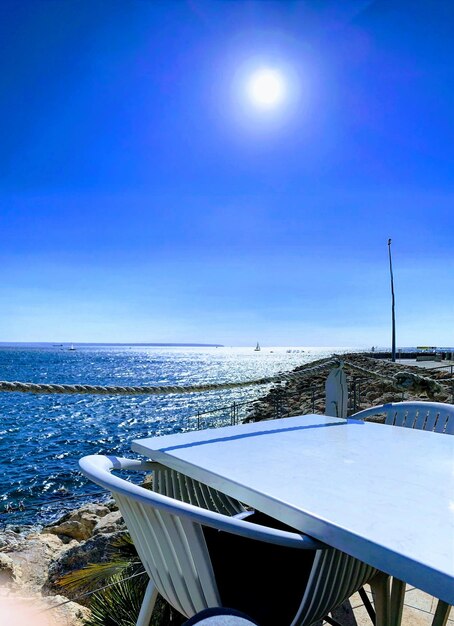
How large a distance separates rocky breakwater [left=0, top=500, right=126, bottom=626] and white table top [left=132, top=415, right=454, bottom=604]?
47.9 inches

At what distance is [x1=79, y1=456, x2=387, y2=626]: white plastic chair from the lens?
110 centimetres

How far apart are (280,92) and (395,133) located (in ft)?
11.0

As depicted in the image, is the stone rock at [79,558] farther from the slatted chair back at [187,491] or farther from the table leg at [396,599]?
the table leg at [396,599]

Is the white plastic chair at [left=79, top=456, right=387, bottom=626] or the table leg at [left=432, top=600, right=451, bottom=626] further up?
the white plastic chair at [left=79, top=456, right=387, bottom=626]

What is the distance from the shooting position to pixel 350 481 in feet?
4.74

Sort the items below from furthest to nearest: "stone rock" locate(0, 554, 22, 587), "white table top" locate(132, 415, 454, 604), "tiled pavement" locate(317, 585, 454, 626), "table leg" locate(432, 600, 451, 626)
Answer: "stone rock" locate(0, 554, 22, 587) < "tiled pavement" locate(317, 585, 454, 626) < "table leg" locate(432, 600, 451, 626) < "white table top" locate(132, 415, 454, 604)

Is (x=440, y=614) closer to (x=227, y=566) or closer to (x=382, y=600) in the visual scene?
(x=382, y=600)

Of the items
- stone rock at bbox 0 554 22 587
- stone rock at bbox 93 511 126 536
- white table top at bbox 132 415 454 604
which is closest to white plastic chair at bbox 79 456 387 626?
white table top at bbox 132 415 454 604

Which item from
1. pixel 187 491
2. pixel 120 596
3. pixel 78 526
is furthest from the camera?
pixel 78 526

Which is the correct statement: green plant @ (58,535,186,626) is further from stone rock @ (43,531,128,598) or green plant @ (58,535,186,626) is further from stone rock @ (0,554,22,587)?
stone rock @ (0,554,22,587)

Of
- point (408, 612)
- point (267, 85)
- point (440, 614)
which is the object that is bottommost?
point (408, 612)

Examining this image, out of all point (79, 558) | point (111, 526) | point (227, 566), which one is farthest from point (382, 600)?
point (111, 526)

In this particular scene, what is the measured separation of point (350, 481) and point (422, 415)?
1.64 m

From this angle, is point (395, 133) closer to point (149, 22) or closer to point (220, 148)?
point (220, 148)
